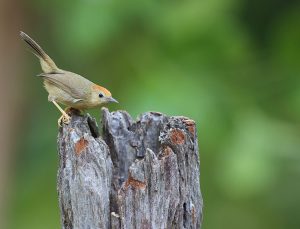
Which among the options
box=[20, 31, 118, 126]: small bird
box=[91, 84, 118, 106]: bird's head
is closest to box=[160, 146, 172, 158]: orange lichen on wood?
box=[20, 31, 118, 126]: small bird

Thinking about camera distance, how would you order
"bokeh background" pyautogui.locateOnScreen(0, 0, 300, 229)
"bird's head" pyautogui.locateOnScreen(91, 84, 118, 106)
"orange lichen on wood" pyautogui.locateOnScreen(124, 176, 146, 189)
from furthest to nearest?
Result: 1. "bokeh background" pyautogui.locateOnScreen(0, 0, 300, 229)
2. "bird's head" pyautogui.locateOnScreen(91, 84, 118, 106)
3. "orange lichen on wood" pyautogui.locateOnScreen(124, 176, 146, 189)

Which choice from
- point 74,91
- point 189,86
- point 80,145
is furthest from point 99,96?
point 80,145

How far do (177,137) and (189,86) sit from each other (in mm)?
3493

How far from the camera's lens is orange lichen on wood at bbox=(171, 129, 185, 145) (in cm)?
433

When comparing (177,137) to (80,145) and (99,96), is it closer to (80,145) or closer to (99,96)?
(80,145)

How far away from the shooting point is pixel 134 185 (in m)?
4.15

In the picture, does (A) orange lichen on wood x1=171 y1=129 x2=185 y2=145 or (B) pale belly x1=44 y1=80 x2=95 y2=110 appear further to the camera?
(B) pale belly x1=44 y1=80 x2=95 y2=110

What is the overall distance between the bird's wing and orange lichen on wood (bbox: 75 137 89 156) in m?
1.78

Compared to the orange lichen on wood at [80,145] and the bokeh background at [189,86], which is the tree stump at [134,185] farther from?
the bokeh background at [189,86]

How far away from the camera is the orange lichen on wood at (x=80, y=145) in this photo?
427 centimetres

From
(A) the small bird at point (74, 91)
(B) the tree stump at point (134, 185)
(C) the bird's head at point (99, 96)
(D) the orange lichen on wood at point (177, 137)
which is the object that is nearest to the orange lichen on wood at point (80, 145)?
(B) the tree stump at point (134, 185)

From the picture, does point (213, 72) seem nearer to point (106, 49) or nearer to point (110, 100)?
point (106, 49)

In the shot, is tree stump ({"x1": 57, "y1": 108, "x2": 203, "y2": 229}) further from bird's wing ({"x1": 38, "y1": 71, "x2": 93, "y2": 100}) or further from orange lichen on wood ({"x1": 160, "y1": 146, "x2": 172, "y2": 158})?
bird's wing ({"x1": 38, "y1": 71, "x2": 93, "y2": 100})

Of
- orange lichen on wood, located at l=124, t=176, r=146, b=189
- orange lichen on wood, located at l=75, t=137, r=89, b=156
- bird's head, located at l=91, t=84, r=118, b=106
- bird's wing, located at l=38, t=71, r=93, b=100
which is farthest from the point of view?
bird's head, located at l=91, t=84, r=118, b=106
